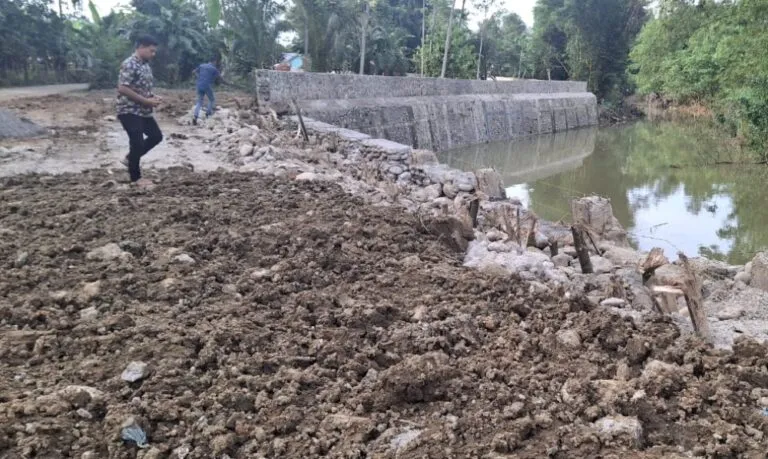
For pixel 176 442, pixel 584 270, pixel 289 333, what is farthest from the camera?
pixel 584 270

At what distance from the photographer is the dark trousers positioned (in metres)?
5.77

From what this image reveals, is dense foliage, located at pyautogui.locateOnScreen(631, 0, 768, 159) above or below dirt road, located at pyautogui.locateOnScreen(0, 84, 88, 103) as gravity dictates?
above

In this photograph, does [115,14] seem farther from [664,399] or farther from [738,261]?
[664,399]

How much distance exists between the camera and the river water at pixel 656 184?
967 cm

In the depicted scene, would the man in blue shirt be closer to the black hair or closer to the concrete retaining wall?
the concrete retaining wall

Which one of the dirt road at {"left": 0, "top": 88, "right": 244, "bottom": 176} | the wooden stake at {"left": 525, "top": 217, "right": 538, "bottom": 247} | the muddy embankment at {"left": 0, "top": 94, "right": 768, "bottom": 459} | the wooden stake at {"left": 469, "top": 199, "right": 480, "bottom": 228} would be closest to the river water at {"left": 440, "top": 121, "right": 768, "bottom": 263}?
the wooden stake at {"left": 525, "top": 217, "right": 538, "bottom": 247}

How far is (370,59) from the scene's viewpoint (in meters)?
24.4

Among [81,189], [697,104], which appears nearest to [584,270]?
[81,189]

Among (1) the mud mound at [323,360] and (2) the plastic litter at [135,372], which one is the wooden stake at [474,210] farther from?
(2) the plastic litter at [135,372]

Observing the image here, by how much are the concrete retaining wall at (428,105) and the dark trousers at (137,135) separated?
6.59m

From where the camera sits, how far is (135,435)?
2096 millimetres

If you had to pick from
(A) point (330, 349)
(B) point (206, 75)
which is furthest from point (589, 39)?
(A) point (330, 349)

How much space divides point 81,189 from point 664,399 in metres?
5.12

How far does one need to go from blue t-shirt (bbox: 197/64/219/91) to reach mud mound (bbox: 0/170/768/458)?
699 cm
